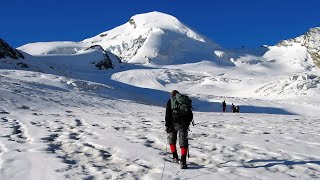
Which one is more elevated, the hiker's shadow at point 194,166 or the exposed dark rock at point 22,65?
the exposed dark rock at point 22,65

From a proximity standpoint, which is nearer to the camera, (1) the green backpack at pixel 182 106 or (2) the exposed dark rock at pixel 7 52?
(1) the green backpack at pixel 182 106

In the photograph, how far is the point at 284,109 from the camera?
5706 cm

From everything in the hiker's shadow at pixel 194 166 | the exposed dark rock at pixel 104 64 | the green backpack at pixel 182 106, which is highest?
the exposed dark rock at pixel 104 64

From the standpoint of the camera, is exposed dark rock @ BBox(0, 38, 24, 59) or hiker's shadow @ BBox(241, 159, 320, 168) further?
exposed dark rock @ BBox(0, 38, 24, 59)

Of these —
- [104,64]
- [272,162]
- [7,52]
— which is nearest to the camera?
[272,162]

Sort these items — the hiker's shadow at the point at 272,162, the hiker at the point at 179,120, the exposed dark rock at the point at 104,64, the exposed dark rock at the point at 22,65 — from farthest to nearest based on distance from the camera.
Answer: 1. the exposed dark rock at the point at 104,64
2. the exposed dark rock at the point at 22,65
3. the hiker's shadow at the point at 272,162
4. the hiker at the point at 179,120

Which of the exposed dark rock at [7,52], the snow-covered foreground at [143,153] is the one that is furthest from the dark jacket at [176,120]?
the exposed dark rock at [7,52]

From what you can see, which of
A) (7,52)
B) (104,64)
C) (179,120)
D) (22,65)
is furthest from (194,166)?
(104,64)

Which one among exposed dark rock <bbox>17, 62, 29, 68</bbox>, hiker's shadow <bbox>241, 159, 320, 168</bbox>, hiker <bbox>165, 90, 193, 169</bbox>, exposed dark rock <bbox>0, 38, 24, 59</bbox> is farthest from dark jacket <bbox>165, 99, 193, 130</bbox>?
exposed dark rock <bbox>0, 38, 24, 59</bbox>

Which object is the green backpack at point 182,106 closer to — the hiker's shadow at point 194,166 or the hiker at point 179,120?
the hiker at point 179,120

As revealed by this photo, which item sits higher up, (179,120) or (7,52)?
(7,52)

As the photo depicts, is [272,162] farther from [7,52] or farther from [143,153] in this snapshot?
Result: [7,52]

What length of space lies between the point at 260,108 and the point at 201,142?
46.2 meters

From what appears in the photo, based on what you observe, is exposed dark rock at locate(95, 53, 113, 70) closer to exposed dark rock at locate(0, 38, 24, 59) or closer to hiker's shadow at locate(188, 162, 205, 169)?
exposed dark rock at locate(0, 38, 24, 59)
